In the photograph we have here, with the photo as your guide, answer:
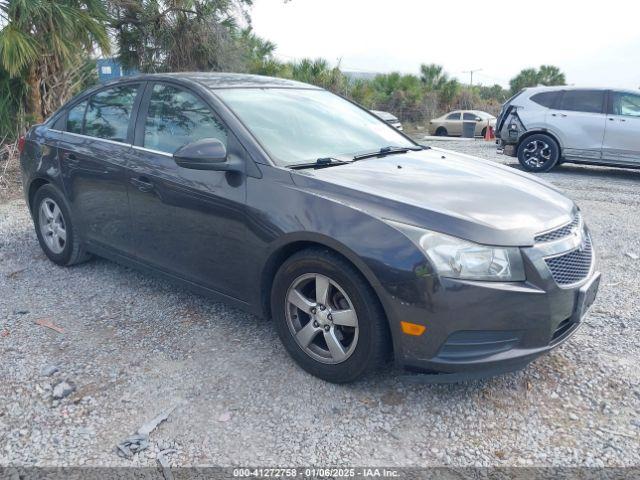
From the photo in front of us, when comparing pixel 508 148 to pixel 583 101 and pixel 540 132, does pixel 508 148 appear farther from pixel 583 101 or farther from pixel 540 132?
pixel 583 101

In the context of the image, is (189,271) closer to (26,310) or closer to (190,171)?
(190,171)

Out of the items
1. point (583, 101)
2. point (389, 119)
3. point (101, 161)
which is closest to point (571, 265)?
point (101, 161)

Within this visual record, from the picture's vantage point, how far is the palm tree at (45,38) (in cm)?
819

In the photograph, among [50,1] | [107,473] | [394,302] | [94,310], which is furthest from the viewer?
[50,1]

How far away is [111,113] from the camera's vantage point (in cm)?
430

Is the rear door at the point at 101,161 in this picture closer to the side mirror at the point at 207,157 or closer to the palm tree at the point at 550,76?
the side mirror at the point at 207,157

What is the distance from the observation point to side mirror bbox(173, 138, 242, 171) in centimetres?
315

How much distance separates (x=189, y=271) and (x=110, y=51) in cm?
818

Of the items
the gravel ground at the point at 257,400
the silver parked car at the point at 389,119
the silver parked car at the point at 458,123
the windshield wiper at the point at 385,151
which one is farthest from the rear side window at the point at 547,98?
the silver parked car at the point at 458,123

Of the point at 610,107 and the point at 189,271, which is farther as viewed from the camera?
the point at 610,107

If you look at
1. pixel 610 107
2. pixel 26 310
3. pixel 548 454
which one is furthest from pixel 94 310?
pixel 610 107

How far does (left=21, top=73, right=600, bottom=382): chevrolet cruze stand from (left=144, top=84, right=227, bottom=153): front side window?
0.4 inches

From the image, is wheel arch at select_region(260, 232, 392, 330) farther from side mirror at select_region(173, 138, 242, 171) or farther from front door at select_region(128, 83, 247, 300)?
side mirror at select_region(173, 138, 242, 171)

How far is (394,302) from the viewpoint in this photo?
8.72 feet
